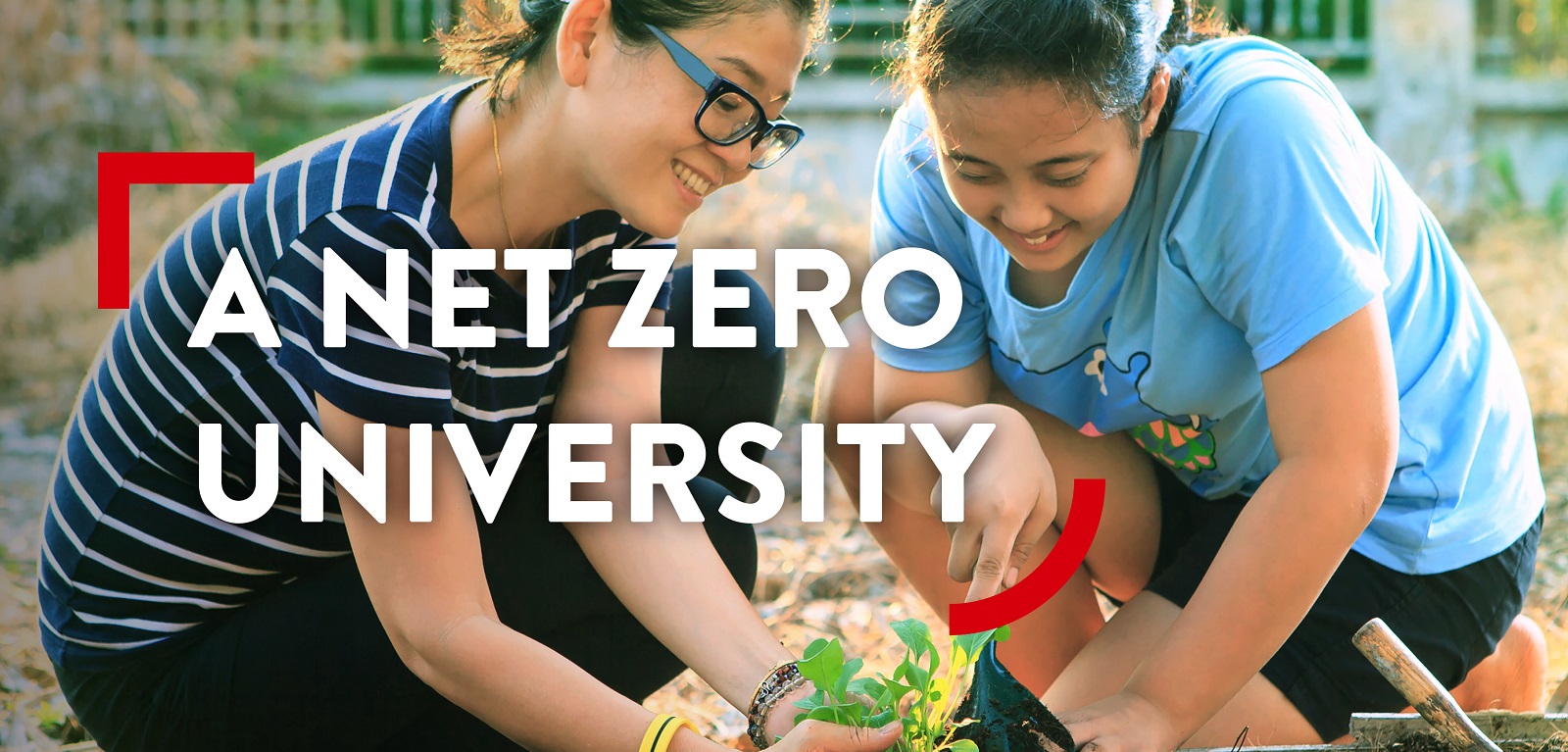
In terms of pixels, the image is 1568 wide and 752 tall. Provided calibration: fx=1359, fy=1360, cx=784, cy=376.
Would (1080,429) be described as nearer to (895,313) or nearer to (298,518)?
(895,313)

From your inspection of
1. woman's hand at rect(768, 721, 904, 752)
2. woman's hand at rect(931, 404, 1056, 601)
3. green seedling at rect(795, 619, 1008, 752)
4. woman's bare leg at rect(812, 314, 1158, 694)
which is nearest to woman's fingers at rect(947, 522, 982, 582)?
woman's hand at rect(931, 404, 1056, 601)

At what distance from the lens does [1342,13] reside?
281 inches

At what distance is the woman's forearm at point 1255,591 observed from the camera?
55.3 inches

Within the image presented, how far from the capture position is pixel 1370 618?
1.67 m

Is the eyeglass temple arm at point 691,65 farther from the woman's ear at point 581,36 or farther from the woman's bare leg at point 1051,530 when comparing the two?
the woman's bare leg at point 1051,530

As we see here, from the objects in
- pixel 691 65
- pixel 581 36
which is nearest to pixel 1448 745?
pixel 691 65

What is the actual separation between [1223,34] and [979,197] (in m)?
0.52

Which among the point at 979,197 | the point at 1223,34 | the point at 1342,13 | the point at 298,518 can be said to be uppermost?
the point at 1342,13

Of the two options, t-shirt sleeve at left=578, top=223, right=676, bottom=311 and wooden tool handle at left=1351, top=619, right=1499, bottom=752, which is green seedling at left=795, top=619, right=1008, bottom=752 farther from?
t-shirt sleeve at left=578, top=223, right=676, bottom=311

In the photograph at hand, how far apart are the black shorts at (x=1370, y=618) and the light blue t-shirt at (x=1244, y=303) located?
1.0 inches

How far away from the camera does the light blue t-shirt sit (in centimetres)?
142

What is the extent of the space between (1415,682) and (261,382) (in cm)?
123

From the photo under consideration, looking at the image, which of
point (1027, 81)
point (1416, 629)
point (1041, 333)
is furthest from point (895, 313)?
point (1416, 629)

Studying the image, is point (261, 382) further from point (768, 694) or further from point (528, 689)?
point (768, 694)
